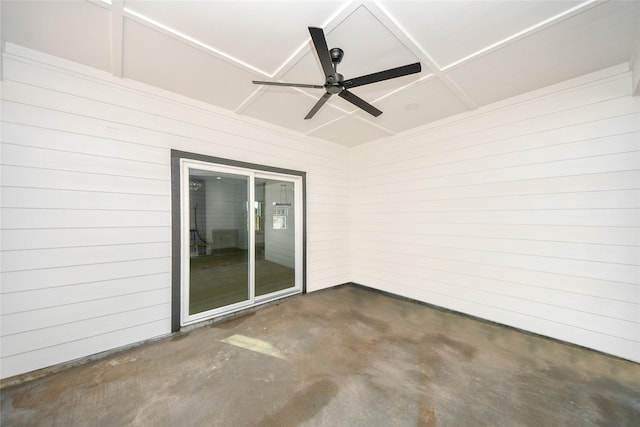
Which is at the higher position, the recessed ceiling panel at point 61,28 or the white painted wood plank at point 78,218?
the recessed ceiling panel at point 61,28

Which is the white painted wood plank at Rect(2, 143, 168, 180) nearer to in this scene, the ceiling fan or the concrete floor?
the ceiling fan

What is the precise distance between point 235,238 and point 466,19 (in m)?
3.58

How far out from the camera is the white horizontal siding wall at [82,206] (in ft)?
6.59

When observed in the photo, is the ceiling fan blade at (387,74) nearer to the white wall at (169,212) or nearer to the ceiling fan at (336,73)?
the ceiling fan at (336,73)

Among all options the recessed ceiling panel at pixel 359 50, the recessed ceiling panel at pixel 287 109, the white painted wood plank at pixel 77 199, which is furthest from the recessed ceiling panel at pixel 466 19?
the white painted wood plank at pixel 77 199

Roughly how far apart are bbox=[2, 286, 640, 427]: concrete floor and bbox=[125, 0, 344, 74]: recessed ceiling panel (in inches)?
121

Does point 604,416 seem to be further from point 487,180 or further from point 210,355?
point 210,355

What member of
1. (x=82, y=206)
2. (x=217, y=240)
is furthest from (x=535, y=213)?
(x=82, y=206)

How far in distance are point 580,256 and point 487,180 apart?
1.26 m

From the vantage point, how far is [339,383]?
202 centimetres

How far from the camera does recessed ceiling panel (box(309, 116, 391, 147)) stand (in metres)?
3.66

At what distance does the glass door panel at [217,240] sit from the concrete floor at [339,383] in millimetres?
493

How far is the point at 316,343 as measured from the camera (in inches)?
103

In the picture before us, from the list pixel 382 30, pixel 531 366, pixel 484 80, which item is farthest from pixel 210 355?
pixel 484 80
